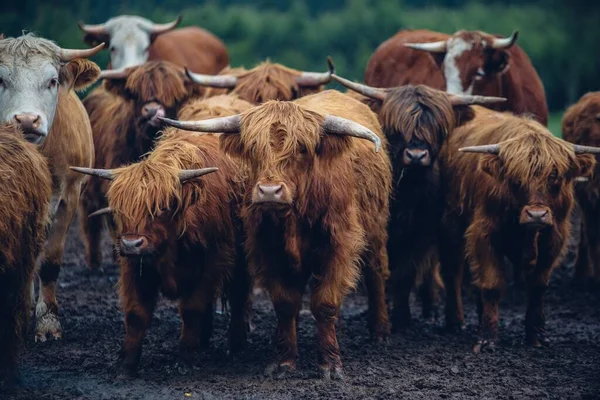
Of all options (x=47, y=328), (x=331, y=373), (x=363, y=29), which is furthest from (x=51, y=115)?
(x=363, y=29)

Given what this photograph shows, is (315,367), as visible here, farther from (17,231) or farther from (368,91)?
(368,91)

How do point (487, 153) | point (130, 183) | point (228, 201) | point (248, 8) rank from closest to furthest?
point (130, 183) → point (228, 201) → point (487, 153) → point (248, 8)

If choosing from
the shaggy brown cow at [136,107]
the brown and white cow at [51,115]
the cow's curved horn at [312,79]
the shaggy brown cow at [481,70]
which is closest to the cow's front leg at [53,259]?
the brown and white cow at [51,115]

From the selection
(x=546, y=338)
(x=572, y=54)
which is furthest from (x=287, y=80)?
(x=572, y=54)

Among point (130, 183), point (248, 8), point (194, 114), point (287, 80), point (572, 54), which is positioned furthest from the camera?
point (248, 8)

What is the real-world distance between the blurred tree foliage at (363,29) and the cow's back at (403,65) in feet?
25.8

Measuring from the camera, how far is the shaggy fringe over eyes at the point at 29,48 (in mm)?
6578

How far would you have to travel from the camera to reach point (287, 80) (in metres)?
8.77

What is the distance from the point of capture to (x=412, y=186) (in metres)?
7.28

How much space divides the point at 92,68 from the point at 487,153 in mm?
2844

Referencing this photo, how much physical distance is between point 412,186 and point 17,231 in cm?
306

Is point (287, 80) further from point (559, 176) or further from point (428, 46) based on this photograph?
point (559, 176)

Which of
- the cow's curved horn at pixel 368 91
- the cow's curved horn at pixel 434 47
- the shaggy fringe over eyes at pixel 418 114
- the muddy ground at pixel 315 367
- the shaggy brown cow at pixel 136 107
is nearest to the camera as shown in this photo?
the muddy ground at pixel 315 367

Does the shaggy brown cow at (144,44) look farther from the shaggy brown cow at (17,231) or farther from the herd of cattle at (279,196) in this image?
the shaggy brown cow at (17,231)
